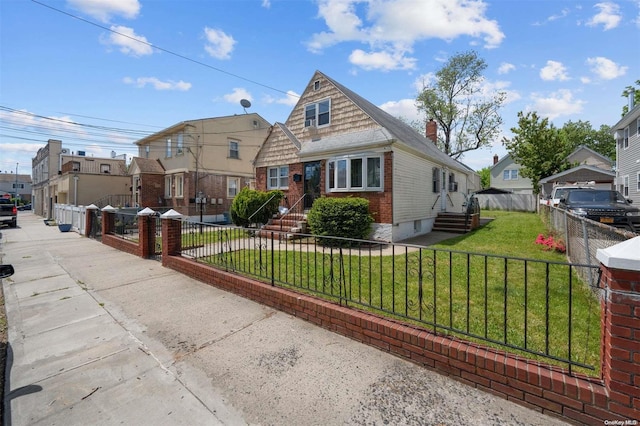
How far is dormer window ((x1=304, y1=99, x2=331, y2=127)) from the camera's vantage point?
13.7 m

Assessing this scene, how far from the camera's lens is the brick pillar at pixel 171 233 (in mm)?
7441

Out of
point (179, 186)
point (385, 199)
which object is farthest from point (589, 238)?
point (179, 186)

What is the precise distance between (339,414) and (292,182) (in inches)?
487

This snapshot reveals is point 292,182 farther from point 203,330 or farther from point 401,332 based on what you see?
point 401,332

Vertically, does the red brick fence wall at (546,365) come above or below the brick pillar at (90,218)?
below

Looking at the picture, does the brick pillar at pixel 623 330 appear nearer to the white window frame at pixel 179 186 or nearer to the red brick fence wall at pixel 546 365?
the red brick fence wall at pixel 546 365

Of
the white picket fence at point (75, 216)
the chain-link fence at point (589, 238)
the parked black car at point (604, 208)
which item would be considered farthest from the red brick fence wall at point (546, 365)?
the white picket fence at point (75, 216)

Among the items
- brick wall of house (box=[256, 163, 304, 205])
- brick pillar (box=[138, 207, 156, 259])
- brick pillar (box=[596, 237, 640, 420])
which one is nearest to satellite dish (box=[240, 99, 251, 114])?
Answer: brick wall of house (box=[256, 163, 304, 205])

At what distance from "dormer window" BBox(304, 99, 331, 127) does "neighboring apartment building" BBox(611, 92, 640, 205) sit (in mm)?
15980

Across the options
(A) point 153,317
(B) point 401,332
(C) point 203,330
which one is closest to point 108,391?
(C) point 203,330

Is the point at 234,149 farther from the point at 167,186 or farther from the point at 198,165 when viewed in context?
the point at 167,186

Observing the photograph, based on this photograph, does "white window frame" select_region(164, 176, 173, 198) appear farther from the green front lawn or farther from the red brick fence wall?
the red brick fence wall

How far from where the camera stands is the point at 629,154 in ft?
56.5

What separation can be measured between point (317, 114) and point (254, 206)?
528cm
